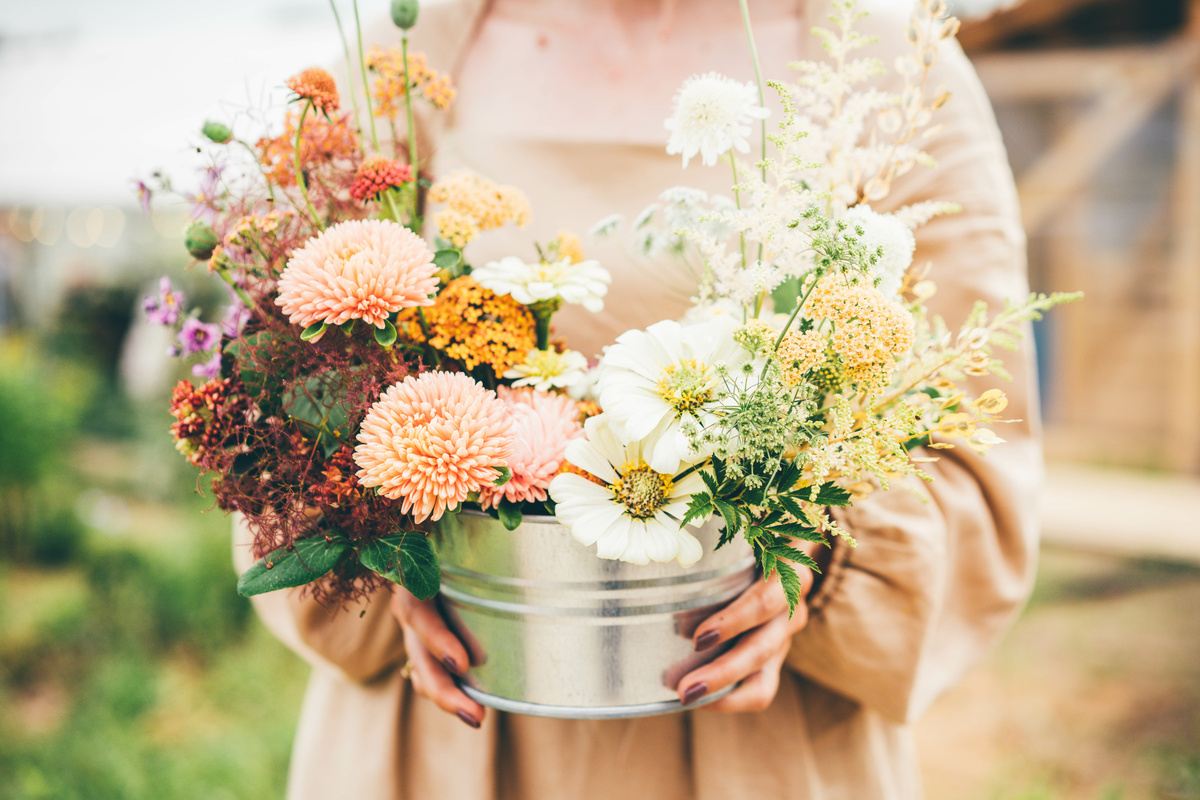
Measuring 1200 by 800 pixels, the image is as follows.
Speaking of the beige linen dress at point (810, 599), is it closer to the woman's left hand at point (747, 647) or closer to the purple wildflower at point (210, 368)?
the woman's left hand at point (747, 647)

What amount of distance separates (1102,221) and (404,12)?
20.4 feet

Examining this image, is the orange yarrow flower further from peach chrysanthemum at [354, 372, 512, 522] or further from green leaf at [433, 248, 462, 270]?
peach chrysanthemum at [354, 372, 512, 522]

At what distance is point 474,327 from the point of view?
75 centimetres

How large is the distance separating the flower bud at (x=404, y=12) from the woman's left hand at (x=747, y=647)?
0.68 m

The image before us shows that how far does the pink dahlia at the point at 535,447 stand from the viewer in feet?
2.20

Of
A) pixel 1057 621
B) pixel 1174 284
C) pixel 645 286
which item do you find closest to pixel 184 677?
pixel 645 286

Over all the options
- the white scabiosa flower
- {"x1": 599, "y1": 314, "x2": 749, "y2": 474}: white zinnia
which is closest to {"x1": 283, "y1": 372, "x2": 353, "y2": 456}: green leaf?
{"x1": 599, "y1": 314, "x2": 749, "y2": 474}: white zinnia

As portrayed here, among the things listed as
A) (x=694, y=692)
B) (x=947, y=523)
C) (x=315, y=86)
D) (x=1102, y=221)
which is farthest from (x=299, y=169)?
(x=1102, y=221)

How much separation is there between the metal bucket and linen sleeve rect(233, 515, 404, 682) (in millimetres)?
331

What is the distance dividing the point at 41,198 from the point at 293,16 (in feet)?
8.64

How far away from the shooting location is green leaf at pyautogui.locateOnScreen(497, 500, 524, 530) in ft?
2.23

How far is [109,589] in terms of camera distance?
421cm

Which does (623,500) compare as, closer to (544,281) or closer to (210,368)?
(544,281)

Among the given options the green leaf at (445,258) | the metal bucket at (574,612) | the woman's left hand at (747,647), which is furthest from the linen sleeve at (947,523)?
the green leaf at (445,258)
